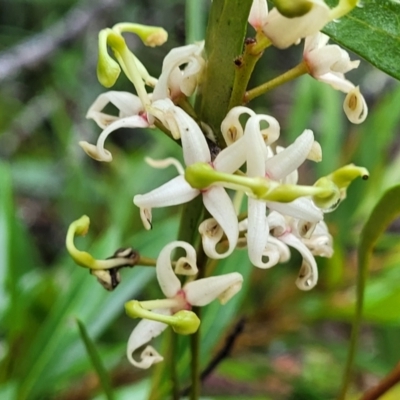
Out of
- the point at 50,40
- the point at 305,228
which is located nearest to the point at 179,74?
the point at 305,228

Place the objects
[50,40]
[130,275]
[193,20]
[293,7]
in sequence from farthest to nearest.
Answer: [50,40]
[130,275]
[193,20]
[293,7]

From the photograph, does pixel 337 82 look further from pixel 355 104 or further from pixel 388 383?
pixel 388 383

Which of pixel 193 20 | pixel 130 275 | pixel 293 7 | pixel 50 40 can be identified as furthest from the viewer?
pixel 50 40

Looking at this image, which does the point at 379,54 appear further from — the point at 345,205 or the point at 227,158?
the point at 345,205

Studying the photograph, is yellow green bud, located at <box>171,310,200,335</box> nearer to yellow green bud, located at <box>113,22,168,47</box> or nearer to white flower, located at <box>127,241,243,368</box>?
white flower, located at <box>127,241,243,368</box>

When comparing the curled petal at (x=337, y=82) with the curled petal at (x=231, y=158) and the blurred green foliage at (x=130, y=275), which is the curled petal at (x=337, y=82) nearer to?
the curled petal at (x=231, y=158)

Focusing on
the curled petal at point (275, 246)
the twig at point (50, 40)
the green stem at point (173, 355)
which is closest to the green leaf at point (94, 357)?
the green stem at point (173, 355)
